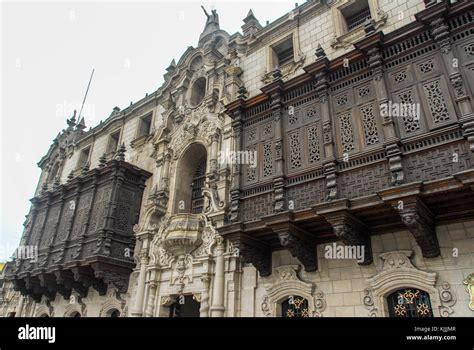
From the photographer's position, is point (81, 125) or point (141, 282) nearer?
point (141, 282)

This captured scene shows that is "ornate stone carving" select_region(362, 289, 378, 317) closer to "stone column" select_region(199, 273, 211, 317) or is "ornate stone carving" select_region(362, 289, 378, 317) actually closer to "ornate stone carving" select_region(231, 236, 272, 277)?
"ornate stone carving" select_region(231, 236, 272, 277)

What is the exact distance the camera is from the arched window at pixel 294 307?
8805mm

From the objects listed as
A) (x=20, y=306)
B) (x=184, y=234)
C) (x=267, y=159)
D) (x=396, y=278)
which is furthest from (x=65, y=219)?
(x=396, y=278)

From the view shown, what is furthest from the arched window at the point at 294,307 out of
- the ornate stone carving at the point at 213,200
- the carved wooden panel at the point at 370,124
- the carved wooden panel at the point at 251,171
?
the carved wooden panel at the point at 370,124

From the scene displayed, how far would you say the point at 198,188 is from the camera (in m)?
14.1

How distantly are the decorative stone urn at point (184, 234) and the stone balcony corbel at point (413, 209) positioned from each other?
660 centimetres

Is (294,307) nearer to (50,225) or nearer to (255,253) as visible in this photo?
(255,253)

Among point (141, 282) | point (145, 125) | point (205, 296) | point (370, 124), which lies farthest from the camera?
point (145, 125)

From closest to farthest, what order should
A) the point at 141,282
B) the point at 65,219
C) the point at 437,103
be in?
the point at 437,103 < the point at 141,282 < the point at 65,219

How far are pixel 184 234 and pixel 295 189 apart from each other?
15.2ft

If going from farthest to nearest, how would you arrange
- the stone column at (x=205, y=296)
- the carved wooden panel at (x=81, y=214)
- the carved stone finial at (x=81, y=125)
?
the carved stone finial at (x=81, y=125), the carved wooden panel at (x=81, y=214), the stone column at (x=205, y=296)

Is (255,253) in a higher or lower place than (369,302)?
higher

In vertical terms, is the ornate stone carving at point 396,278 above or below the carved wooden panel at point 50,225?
below

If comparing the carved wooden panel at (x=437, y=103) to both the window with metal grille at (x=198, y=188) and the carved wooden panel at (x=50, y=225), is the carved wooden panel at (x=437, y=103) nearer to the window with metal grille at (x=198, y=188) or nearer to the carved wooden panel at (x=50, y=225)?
the window with metal grille at (x=198, y=188)
